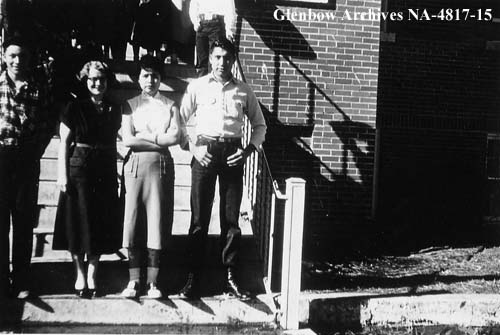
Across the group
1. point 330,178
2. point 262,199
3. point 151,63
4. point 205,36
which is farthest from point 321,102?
point 151,63

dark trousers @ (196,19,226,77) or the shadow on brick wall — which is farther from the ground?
dark trousers @ (196,19,226,77)

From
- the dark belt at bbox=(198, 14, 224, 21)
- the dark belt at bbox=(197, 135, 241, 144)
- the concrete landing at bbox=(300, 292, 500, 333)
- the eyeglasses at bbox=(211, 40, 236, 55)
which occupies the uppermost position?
the dark belt at bbox=(198, 14, 224, 21)

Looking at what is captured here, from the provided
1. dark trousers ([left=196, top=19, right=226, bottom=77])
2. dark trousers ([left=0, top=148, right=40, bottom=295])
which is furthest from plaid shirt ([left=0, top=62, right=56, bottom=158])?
dark trousers ([left=196, top=19, right=226, bottom=77])

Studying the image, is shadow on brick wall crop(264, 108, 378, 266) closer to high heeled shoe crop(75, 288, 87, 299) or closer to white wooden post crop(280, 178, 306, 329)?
white wooden post crop(280, 178, 306, 329)

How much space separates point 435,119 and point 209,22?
146 inches

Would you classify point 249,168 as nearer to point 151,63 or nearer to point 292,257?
point 292,257

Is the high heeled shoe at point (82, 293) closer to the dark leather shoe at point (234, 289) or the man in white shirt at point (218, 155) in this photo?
the man in white shirt at point (218, 155)

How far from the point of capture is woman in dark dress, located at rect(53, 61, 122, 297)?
3.98 m

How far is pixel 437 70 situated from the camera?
307 inches

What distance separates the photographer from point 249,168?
18.7 ft

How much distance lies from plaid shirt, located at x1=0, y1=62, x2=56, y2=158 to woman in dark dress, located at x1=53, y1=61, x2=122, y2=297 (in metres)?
0.20

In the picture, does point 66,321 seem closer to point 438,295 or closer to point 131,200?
point 131,200

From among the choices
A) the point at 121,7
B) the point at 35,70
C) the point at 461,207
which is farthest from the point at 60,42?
the point at 461,207

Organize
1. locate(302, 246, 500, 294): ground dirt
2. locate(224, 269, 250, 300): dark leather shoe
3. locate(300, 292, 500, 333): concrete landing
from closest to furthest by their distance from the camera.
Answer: locate(224, 269, 250, 300): dark leather shoe < locate(300, 292, 500, 333): concrete landing < locate(302, 246, 500, 294): ground dirt
